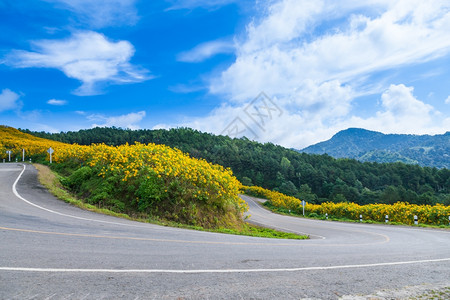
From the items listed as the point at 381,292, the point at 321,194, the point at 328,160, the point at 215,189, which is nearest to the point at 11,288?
the point at 381,292

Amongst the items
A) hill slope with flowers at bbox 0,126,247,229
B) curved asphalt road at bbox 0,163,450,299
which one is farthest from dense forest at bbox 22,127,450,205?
curved asphalt road at bbox 0,163,450,299

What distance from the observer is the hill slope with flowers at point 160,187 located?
39.9 feet

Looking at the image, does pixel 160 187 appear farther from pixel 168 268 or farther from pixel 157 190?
pixel 168 268

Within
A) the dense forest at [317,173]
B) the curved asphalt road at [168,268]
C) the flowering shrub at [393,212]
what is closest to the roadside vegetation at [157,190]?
the curved asphalt road at [168,268]

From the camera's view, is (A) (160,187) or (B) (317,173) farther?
(B) (317,173)

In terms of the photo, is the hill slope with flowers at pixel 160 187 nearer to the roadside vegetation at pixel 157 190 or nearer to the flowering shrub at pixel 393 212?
the roadside vegetation at pixel 157 190

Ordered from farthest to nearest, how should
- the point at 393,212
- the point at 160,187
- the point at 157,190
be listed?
the point at 393,212 < the point at 160,187 < the point at 157,190

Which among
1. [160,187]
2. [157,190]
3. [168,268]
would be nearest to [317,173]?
[160,187]

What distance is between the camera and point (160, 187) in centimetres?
1224

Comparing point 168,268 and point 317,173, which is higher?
point 317,173

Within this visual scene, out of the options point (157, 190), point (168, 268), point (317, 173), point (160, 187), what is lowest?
point (168, 268)

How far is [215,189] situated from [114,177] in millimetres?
5124

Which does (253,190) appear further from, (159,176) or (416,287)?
(416,287)

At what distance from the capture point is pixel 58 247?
→ 533 cm
